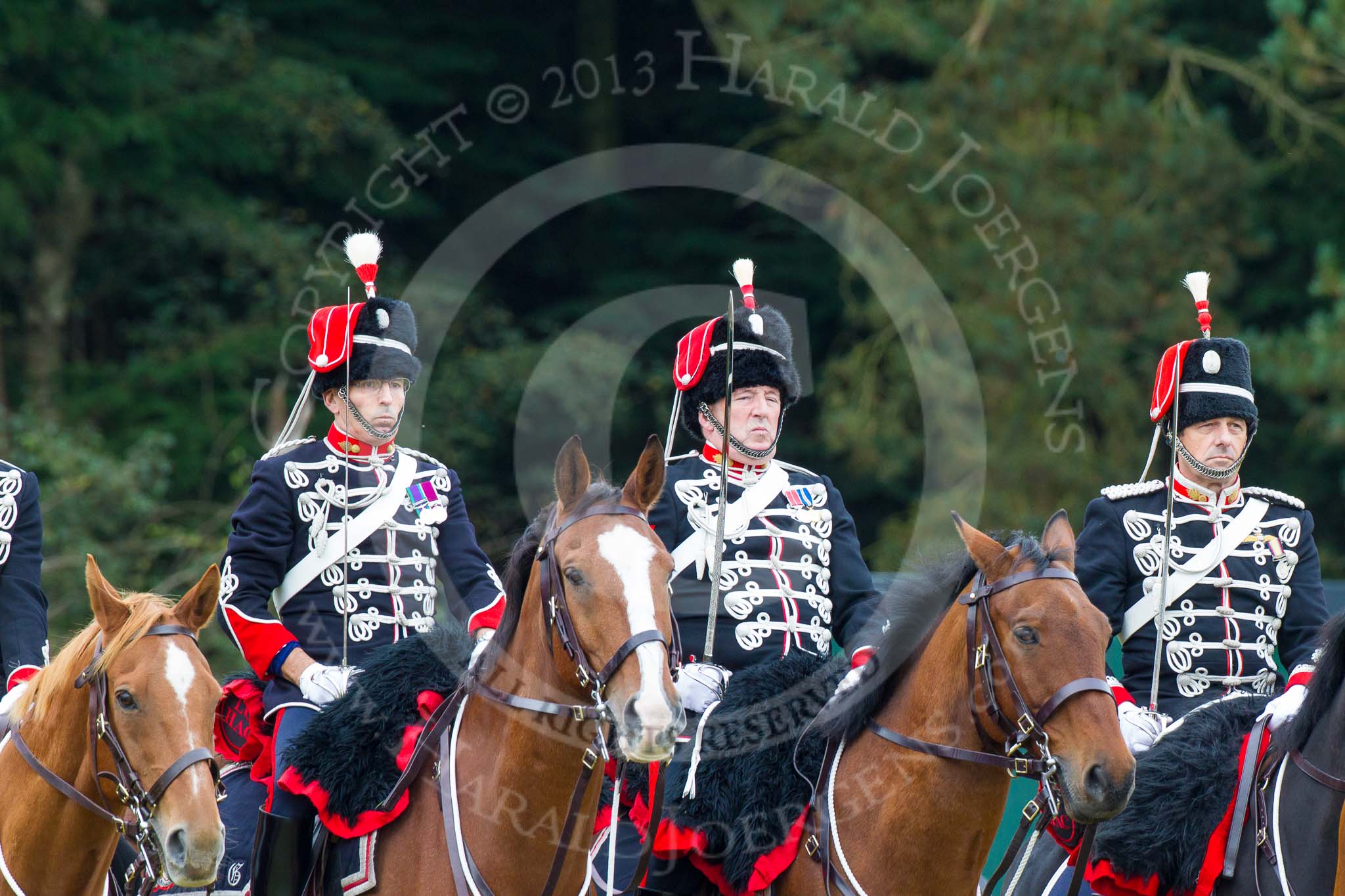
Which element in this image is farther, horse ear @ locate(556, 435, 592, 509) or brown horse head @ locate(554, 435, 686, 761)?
horse ear @ locate(556, 435, 592, 509)

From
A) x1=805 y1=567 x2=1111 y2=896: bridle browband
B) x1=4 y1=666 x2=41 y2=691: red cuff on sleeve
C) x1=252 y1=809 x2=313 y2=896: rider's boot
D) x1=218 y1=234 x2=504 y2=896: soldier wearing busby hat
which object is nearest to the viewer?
x1=805 y1=567 x2=1111 y2=896: bridle browband

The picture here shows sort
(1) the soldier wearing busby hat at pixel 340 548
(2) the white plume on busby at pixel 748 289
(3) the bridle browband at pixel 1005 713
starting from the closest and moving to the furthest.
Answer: (3) the bridle browband at pixel 1005 713 < (1) the soldier wearing busby hat at pixel 340 548 < (2) the white plume on busby at pixel 748 289

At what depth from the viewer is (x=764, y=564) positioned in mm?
5086

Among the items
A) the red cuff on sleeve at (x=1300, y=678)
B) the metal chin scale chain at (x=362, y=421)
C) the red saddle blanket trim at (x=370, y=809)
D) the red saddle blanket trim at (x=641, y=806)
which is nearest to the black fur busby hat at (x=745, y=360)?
the metal chin scale chain at (x=362, y=421)

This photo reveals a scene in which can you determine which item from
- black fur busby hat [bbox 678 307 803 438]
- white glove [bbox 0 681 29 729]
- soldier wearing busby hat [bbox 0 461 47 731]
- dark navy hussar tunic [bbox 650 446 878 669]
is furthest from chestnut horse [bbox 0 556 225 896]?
black fur busby hat [bbox 678 307 803 438]

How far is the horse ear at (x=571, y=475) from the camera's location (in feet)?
13.1

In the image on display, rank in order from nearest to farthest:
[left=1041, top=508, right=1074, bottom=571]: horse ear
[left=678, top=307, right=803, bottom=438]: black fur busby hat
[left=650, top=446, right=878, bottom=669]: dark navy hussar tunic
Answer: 1. [left=1041, top=508, right=1074, bottom=571]: horse ear
2. [left=650, top=446, right=878, bottom=669]: dark navy hussar tunic
3. [left=678, top=307, right=803, bottom=438]: black fur busby hat

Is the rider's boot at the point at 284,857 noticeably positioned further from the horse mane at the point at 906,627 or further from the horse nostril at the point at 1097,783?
the horse nostril at the point at 1097,783

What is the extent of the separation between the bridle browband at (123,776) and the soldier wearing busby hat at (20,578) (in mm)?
818

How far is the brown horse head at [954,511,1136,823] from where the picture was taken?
3.88 metres

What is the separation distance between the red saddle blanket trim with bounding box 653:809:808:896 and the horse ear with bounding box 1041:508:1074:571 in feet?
3.22

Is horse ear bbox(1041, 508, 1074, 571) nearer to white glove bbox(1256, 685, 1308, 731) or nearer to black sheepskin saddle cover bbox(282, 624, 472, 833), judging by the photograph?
white glove bbox(1256, 685, 1308, 731)

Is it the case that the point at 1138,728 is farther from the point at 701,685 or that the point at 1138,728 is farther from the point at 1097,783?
the point at 701,685

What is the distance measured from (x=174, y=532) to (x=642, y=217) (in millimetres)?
4697
